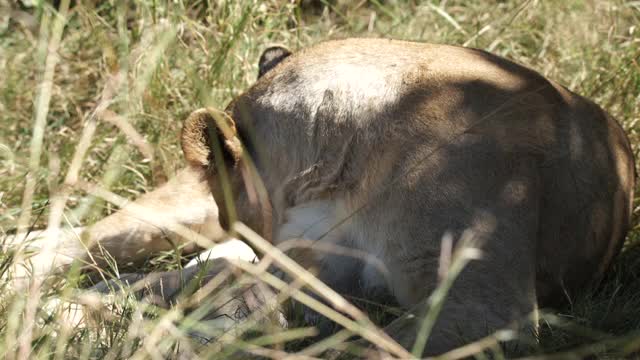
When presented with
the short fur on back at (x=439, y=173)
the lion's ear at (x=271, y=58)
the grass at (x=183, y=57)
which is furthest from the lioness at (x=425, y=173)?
the grass at (x=183, y=57)

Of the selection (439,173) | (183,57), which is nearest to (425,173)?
(439,173)

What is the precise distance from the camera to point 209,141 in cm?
333

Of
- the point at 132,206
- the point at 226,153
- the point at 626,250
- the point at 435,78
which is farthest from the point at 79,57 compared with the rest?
the point at 626,250

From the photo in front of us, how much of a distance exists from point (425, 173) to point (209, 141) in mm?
808

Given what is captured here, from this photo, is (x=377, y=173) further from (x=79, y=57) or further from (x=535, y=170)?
(x=79, y=57)

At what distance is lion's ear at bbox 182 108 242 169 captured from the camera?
10.7ft

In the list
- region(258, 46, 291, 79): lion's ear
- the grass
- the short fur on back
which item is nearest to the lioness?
the short fur on back

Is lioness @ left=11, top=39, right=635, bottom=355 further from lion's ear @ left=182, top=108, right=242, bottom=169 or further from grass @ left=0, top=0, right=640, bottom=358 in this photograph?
grass @ left=0, top=0, right=640, bottom=358

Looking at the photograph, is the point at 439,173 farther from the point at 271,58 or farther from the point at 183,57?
the point at 183,57

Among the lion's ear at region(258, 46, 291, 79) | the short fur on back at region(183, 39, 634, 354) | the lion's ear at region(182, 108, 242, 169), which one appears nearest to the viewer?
the short fur on back at region(183, 39, 634, 354)

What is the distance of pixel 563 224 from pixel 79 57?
2.89 meters

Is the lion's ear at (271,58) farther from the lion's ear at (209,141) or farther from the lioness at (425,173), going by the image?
the lion's ear at (209,141)

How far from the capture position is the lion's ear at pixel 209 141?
3262 mm

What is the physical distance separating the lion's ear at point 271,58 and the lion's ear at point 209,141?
0.49 m
